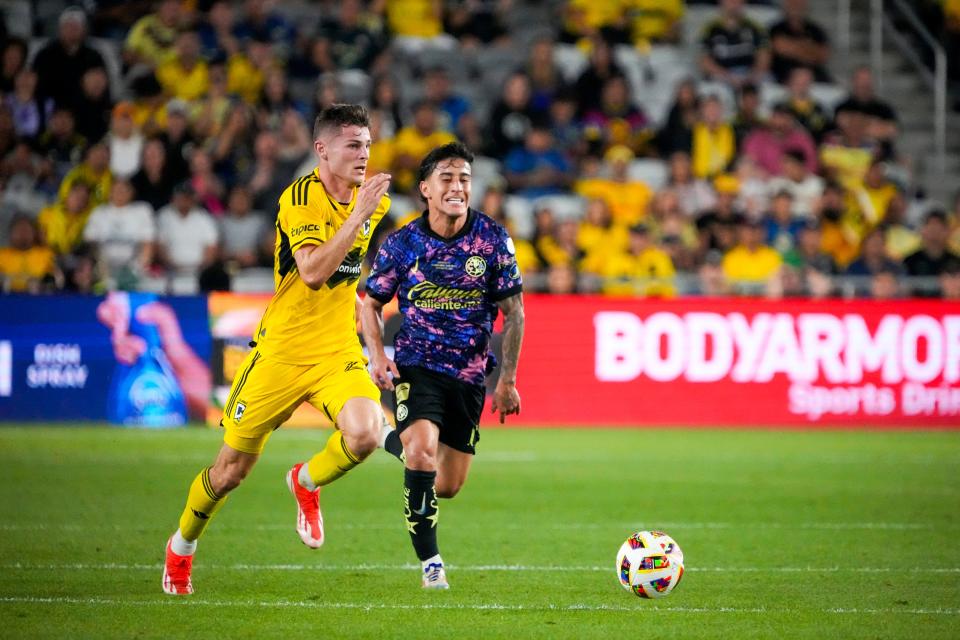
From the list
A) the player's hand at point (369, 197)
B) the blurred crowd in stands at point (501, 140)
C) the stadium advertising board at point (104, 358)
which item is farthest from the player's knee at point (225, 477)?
the blurred crowd in stands at point (501, 140)

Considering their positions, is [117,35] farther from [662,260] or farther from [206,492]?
[206,492]

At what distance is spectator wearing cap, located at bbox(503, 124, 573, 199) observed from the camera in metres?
20.2

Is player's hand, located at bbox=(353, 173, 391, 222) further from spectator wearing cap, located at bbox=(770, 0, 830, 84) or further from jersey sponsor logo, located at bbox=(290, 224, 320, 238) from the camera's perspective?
spectator wearing cap, located at bbox=(770, 0, 830, 84)

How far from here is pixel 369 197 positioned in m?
7.12

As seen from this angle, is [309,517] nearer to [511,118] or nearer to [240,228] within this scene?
[240,228]

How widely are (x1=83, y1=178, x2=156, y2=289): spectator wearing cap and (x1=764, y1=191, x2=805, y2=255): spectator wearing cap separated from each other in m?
8.37

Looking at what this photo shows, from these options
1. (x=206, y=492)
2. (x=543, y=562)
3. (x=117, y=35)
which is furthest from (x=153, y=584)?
(x=117, y=35)

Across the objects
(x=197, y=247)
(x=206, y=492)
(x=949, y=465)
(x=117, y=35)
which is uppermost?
(x=117, y=35)

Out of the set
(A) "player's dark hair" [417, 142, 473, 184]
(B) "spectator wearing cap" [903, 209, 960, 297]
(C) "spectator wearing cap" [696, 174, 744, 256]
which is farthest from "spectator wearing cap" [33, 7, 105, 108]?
(A) "player's dark hair" [417, 142, 473, 184]

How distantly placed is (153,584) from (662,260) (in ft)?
38.6

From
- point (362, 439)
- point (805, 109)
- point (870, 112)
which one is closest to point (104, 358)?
point (362, 439)

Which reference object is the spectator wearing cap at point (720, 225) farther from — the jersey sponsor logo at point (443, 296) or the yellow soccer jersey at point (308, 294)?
the yellow soccer jersey at point (308, 294)

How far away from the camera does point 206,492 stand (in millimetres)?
7527

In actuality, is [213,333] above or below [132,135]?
below
